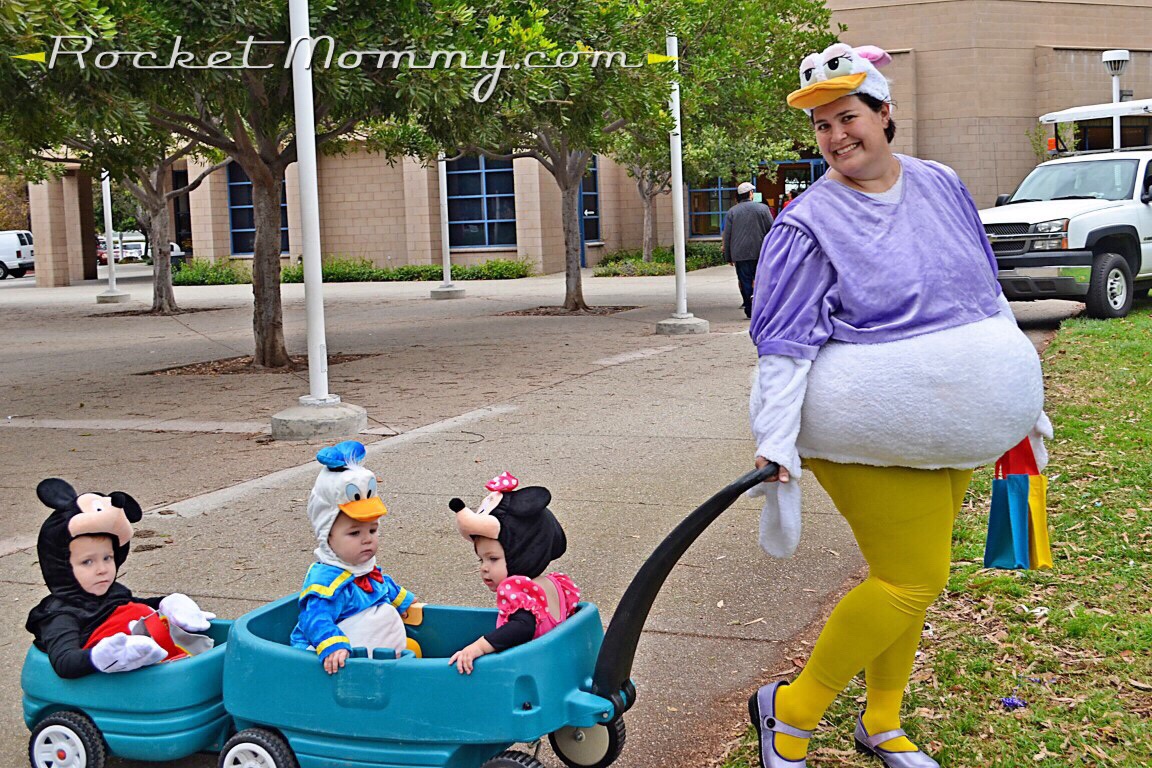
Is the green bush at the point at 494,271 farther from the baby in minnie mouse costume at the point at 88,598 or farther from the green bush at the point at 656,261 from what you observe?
the baby in minnie mouse costume at the point at 88,598

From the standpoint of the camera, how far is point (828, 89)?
3.21 metres

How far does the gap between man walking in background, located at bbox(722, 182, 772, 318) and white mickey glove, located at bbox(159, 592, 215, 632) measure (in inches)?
512

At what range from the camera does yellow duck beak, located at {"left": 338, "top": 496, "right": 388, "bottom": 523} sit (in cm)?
349

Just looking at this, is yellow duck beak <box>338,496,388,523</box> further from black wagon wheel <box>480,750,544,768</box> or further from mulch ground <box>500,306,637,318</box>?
mulch ground <box>500,306,637,318</box>

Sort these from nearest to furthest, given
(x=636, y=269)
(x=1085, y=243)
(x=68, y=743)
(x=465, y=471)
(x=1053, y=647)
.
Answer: (x=68, y=743) → (x=1053, y=647) → (x=465, y=471) → (x=1085, y=243) → (x=636, y=269)

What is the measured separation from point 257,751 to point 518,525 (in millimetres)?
937

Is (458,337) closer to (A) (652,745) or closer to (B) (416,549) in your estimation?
(B) (416,549)

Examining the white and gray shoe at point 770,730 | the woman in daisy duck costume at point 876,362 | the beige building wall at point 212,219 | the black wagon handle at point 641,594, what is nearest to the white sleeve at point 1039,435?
the woman in daisy duck costume at point 876,362

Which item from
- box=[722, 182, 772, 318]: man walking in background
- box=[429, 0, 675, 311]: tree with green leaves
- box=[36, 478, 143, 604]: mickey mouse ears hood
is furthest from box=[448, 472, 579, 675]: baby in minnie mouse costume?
box=[722, 182, 772, 318]: man walking in background

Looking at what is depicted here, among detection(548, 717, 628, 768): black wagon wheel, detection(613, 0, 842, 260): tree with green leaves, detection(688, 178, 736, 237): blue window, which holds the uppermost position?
detection(613, 0, 842, 260): tree with green leaves

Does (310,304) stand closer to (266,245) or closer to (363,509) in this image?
(266,245)

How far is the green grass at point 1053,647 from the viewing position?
12.3 feet

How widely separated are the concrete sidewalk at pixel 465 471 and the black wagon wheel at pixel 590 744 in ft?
0.82

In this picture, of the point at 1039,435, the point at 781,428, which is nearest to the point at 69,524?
the point at 781,428
